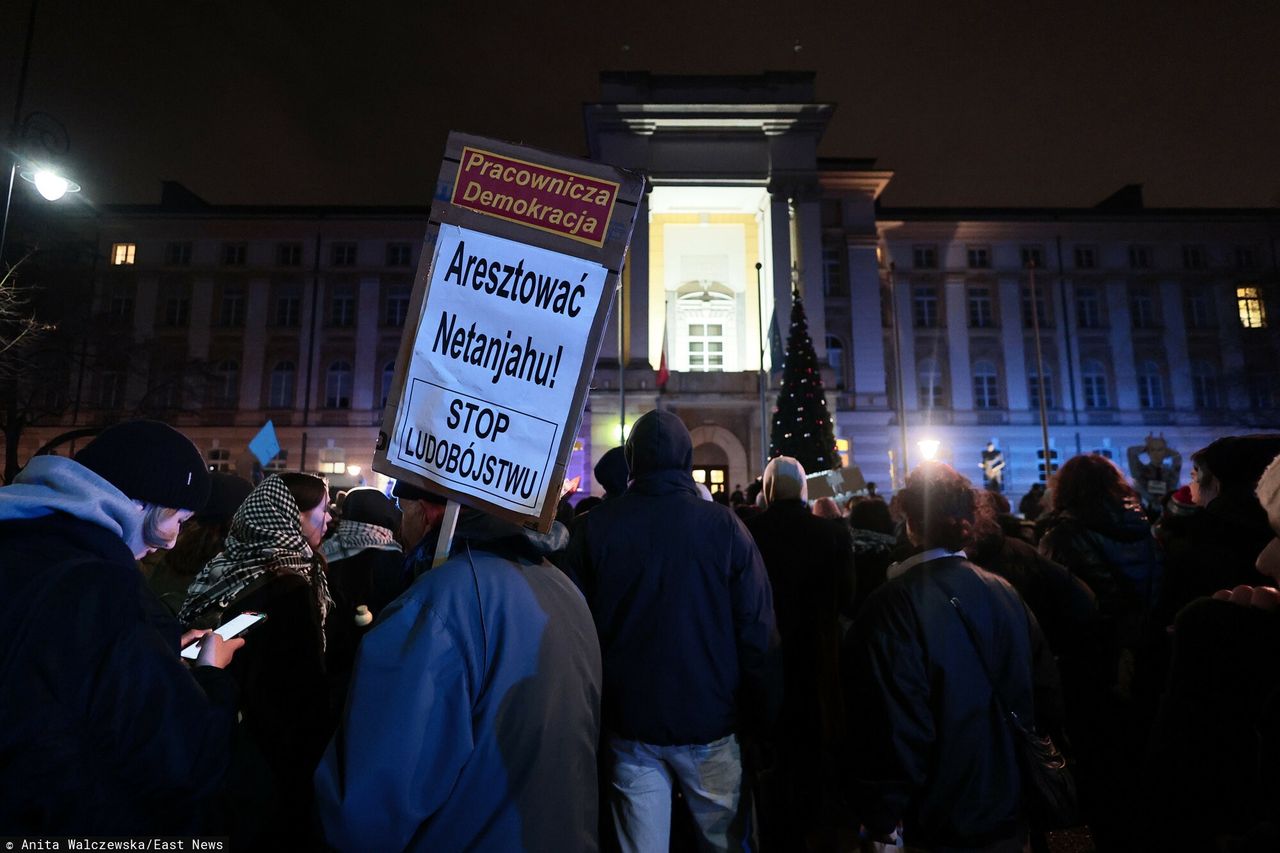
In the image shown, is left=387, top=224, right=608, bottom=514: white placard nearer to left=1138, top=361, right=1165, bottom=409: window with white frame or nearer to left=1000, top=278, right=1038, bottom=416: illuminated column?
left=1000, top=278, right=1038, bottom=416: illuminated column

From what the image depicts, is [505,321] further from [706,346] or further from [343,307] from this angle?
[343,307]

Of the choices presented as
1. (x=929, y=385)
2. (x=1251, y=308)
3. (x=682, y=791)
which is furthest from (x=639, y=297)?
(x=1251, y=308)

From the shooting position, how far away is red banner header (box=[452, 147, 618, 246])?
2.19 meters

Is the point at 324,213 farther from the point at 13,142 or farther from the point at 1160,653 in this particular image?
the point at 1160,653

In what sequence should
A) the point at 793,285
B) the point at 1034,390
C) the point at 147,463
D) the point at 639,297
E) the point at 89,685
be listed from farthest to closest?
the point at 1034,390
the point at 793,285
the point at 639,297
the point at 147,463
the point at 89,685

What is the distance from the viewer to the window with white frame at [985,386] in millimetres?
34656

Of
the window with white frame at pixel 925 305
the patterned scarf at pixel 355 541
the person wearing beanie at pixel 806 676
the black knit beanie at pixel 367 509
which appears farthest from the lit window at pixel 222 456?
the person wearing beanie at pixel 806 676

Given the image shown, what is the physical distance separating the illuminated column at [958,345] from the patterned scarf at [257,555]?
3580 centimetres

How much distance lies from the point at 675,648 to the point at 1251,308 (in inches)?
1857

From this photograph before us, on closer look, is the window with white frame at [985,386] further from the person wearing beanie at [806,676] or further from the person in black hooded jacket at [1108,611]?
the person wearing beanie at [806,676]

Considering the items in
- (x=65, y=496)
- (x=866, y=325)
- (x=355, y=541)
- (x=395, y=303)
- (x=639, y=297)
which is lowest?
(x=355, y=541)

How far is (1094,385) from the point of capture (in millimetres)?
35625

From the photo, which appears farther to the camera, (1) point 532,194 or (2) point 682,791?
(2) point 682,791

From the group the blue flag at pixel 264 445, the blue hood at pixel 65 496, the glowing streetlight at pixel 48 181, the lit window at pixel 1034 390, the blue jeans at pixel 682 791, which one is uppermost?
the lit window at pixel 1034 390
